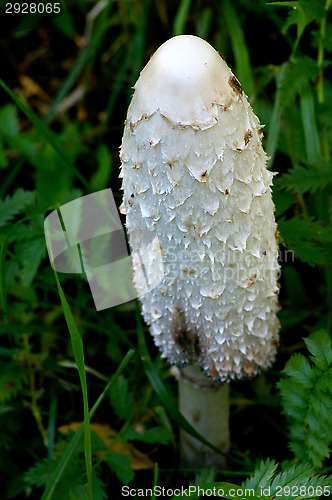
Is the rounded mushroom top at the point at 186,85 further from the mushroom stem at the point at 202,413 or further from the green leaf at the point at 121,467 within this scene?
the green leaf at the point at 121,467

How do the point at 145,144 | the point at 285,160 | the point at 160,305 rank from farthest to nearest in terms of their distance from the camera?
1. the point at 285,160
2. the point at 160,305
3. the point at 145,144

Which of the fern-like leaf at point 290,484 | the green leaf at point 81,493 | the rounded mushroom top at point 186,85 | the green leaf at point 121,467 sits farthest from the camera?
the green leaf at point 121,467

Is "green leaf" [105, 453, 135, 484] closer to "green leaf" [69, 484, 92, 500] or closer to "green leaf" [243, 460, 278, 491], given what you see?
"green leaf" [69, 484, 92, 500]

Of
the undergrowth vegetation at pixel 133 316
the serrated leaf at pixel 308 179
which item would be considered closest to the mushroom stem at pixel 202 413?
the undergrowth vegetation at pixel 133 316

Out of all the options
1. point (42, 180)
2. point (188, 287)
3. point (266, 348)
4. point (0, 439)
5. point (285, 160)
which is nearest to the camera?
point (188, 287)

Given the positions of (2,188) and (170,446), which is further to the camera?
(2,188)

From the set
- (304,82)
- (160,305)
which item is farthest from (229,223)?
(304,82)

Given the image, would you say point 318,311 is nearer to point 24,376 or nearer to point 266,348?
point 266,348
